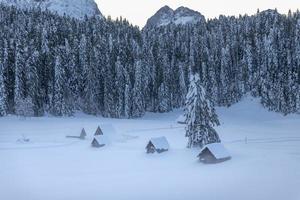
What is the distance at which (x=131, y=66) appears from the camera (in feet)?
383

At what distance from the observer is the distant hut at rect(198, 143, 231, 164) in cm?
4609

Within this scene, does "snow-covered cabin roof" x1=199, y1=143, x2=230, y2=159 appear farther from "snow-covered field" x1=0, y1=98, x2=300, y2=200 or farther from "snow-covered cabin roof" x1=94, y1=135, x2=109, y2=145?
"snow-covered cabin roof" x1=94, y1=135, x2=109, y2=145

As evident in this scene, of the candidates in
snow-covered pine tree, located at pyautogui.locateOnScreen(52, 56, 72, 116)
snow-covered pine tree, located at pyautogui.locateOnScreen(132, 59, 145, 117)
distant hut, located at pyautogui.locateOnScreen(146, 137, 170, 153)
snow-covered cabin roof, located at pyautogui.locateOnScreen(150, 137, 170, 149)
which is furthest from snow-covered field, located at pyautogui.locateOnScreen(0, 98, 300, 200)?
snow-covered pine tree, located at pyautogui.locateOnScreen(132, 59, 145, 117)

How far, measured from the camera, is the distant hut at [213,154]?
46094 millimetres

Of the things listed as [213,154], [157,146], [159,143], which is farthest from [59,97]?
[213,154]

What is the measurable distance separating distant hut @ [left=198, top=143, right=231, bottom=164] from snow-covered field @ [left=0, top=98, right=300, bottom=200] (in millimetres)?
935

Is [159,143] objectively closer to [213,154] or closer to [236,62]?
[213,154]

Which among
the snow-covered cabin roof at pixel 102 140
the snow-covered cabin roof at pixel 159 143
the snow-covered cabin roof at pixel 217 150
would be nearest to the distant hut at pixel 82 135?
the snow-covered cabin roof at pixel 102 140

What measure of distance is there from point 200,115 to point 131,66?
222 ft

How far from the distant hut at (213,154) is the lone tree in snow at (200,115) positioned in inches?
154

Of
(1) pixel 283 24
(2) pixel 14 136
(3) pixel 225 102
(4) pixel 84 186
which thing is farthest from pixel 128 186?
(1) pixel 283 24

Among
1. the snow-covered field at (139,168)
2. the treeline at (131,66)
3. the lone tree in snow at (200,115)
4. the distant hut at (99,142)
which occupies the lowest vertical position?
the snow-covered field at (139,168)

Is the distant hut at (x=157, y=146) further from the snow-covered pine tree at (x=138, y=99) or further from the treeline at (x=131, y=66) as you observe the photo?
the snow-covered pine tree at (x=138, y=99)

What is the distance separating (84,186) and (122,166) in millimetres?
9670
